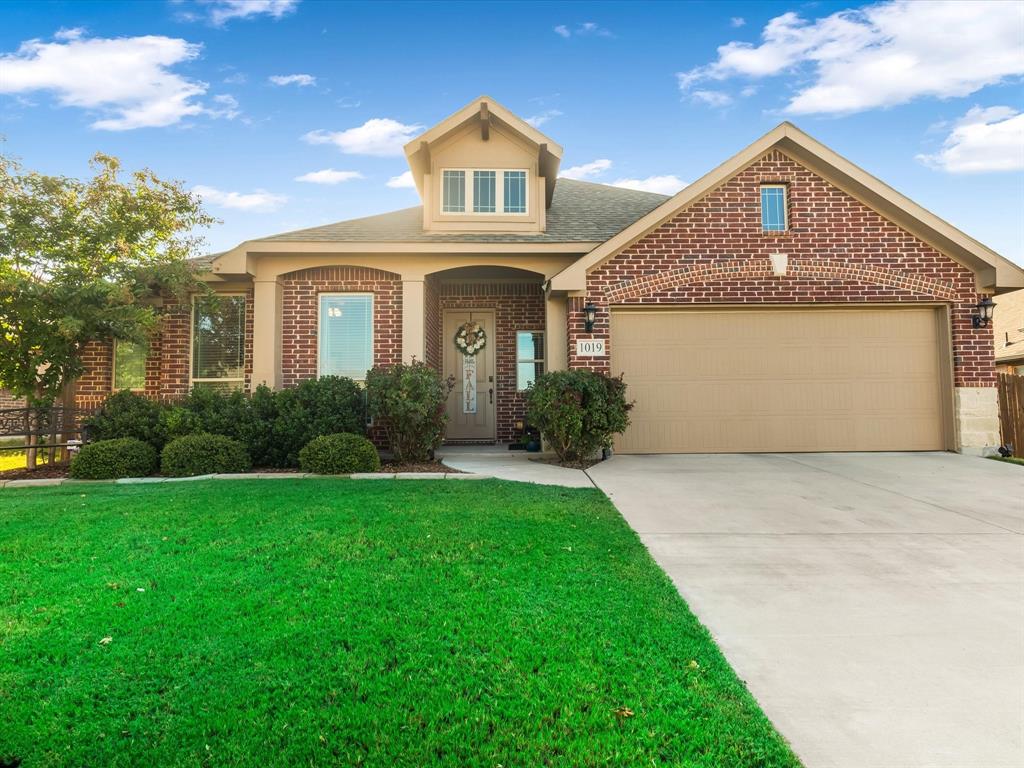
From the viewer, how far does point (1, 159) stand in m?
9.02

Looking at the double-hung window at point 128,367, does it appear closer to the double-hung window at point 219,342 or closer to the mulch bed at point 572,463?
the double-hung window at point 219,342

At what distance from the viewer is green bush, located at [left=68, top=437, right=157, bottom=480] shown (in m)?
7.31

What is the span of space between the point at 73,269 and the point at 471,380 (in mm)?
6856

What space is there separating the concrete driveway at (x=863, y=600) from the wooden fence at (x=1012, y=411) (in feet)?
9.97

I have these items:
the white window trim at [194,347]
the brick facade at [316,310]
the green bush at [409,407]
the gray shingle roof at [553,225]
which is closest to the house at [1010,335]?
the gray shingle roof at [553,225]

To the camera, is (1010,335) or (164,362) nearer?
(164,362)

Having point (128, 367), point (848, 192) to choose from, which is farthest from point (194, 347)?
point (848, 192)

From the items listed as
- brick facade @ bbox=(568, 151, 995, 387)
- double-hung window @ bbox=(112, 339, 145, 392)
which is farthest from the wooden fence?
double-hung window @ bbox=(112, 339, 145, 392)

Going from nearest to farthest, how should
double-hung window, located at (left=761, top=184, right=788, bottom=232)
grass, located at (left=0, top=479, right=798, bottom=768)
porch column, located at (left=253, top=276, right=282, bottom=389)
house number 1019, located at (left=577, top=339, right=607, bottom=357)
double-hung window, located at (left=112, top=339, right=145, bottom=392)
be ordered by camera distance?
1. grass, located at (left=0, top=479, right=798, bottom=768)
2. house number 1019, located at (left=577, top=339, right=607, bottom=357)
3. double-hung window, located at (left=761, top=184, right=788, bottom=232)
4. porch column, located at (left=253, top=276, right=282, bottom=389)
5. double-hung window, located at (left=112, top=339, right=145, bottom=392)

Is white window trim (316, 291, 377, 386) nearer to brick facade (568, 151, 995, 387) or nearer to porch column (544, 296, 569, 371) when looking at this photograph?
porch column (544, 296, 569, 371)

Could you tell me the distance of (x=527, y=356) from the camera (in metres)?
11.4

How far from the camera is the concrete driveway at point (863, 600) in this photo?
6.83ft

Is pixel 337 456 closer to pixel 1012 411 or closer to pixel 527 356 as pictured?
pixel 527 356

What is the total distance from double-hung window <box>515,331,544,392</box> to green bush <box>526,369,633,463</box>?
2.91 meters
